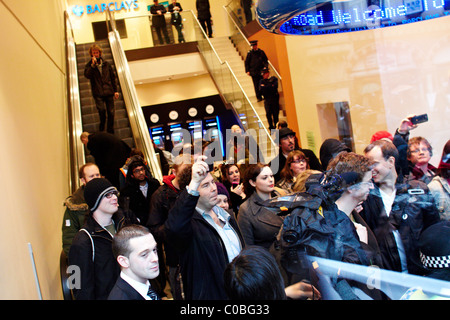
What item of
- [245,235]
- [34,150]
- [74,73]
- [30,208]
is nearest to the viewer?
[245,235]

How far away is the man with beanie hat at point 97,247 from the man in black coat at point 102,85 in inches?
235

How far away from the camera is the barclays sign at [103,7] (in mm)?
19398

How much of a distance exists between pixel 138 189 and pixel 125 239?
9.39 feet

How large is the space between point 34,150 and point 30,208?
1185mm

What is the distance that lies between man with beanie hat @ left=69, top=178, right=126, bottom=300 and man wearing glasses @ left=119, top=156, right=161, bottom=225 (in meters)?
1.63

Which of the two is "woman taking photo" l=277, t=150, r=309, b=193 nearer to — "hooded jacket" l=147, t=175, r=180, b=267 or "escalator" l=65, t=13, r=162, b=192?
"hooded jacket" l=147, t=175, r=180, b=267

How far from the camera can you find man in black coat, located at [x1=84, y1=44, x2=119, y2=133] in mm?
9273

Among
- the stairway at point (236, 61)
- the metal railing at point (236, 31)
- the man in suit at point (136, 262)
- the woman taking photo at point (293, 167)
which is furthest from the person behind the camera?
the metal railing at point (236, 31)

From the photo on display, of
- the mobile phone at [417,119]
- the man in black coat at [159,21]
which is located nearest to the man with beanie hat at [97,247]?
the mobile phone at [417,119]

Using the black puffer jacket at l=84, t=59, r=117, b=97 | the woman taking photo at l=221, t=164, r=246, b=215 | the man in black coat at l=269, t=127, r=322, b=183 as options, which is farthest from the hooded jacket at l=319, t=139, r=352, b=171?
the black puffer jacket at l=84, t=59, r=117, b=97

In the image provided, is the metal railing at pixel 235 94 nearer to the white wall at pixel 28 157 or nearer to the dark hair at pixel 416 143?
the white wall at pixel 28 157

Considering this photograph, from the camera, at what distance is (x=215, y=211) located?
3.21 metres
